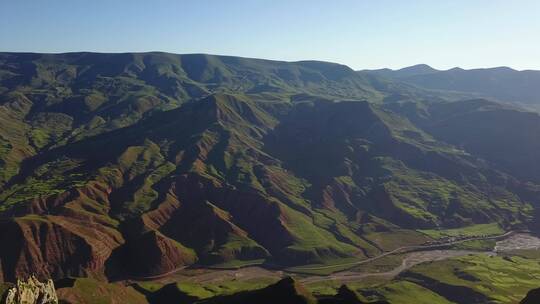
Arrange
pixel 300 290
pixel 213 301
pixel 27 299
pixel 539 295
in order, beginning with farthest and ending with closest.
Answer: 1. pixel 213 301
2. pixel 300 290
3. pixel 539 295
4. pixel 27 299

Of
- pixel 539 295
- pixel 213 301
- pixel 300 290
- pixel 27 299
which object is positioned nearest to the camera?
pixel 27 299

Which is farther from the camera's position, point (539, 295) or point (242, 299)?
point (242, 299)

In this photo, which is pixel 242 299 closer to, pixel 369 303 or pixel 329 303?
pixel 329 303

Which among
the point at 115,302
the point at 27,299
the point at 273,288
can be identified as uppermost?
the point at 27,299

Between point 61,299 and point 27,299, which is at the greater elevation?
point 27,299

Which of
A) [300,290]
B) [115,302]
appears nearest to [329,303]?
[300,290]

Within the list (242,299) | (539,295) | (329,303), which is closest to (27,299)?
(242,299)
